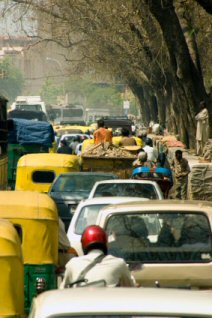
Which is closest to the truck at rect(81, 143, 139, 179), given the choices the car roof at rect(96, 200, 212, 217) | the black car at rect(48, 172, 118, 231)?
the black car at rect(48, 172, 118, 231)

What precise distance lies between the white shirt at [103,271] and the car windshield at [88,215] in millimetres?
7157

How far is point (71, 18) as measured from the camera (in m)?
46.8

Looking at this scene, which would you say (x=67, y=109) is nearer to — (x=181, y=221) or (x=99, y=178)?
(x=99, y=178)

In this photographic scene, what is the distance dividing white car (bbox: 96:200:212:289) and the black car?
29.7 ft

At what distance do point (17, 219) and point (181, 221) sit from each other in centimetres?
172

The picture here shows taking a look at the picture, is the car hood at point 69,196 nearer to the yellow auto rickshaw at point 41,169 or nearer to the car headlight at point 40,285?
Answer: the yellow auto rickshaw at point 41,169

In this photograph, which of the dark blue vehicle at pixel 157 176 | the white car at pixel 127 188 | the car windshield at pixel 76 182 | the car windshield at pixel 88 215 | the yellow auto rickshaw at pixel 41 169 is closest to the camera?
the car windshield at pixel 88 215

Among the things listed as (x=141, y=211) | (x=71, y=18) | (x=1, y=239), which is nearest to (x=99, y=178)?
(x=141, y=211)

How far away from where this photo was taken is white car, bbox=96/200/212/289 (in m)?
10.7

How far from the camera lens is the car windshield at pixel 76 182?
22.1 meters

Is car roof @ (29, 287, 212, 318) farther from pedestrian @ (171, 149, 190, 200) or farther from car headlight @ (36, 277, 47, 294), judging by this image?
pedestrian @ (171, 149, 190, 200)

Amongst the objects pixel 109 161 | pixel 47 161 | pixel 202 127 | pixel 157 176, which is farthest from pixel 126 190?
pixel 202 127

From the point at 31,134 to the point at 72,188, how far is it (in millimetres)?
12586

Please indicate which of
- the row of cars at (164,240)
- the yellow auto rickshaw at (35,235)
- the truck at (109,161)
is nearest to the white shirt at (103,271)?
the row of cars at (164,240)
